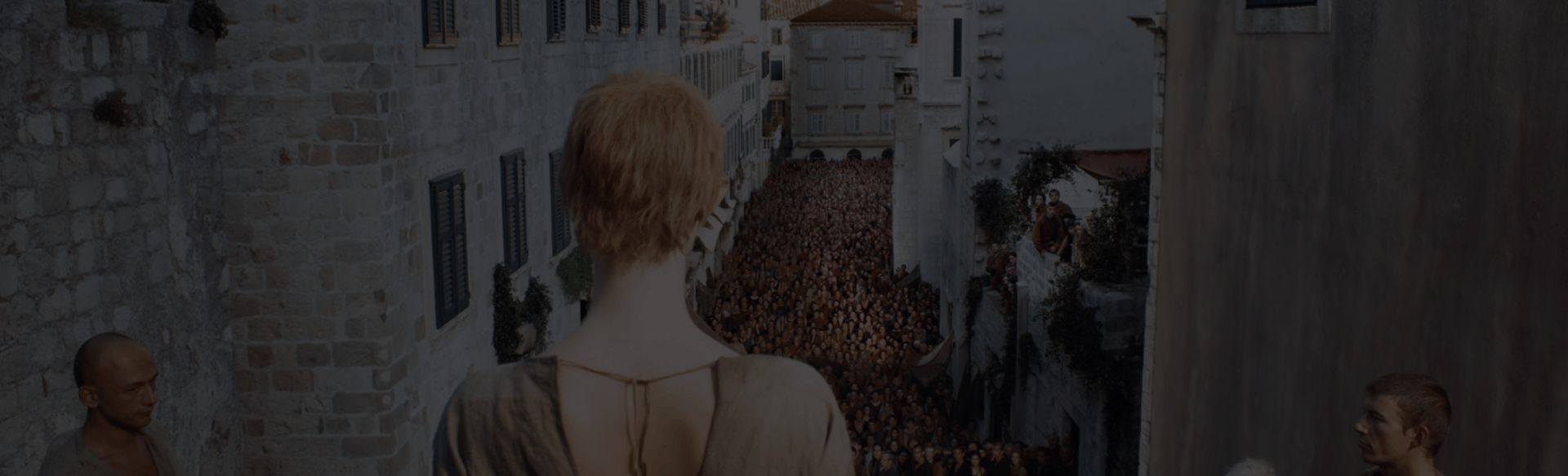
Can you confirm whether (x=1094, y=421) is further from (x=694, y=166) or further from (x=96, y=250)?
(x=694, y=166)

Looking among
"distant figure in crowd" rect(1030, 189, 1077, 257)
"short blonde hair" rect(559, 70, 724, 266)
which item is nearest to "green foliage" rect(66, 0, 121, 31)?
"short blonde hair" rect(559, 70, 724, 266)

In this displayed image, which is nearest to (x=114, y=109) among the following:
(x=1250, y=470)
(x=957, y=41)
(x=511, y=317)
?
(x=1250, y=470)

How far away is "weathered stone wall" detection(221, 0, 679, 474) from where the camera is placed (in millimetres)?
8641

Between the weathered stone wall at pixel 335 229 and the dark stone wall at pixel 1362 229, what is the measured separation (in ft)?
17.8

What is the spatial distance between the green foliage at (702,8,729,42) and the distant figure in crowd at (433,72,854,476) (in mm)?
27322

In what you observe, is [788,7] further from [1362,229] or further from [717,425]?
[717,425]

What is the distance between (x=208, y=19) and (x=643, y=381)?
6.77 meters

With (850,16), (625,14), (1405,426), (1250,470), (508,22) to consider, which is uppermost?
(850,16)

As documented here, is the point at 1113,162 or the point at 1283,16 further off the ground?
the point at 1283,16

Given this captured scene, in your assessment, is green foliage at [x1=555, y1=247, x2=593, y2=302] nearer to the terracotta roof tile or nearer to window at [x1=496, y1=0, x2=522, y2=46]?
window at [x1=496, y1=0, x2=522, y2=46]

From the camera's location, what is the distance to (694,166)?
7.86 ft

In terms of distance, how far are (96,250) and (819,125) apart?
189 feet

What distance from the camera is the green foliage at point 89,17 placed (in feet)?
21.4

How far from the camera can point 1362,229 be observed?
6707mm
